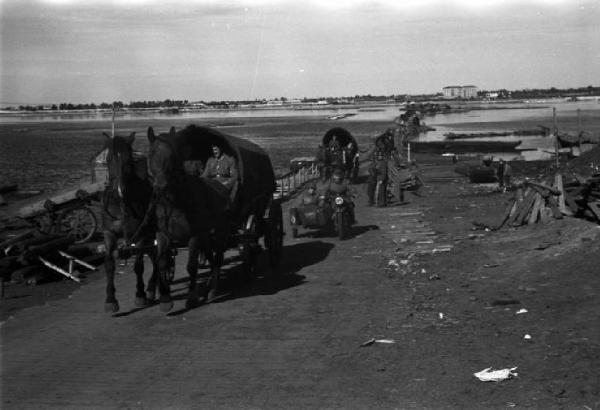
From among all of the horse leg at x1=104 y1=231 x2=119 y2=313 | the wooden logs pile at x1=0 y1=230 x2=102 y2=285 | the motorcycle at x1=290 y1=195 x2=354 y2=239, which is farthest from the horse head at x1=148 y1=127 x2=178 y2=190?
the motorcycle at x1=290 y1=195 x2=354 y2=239

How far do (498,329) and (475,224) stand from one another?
9446 millimetres

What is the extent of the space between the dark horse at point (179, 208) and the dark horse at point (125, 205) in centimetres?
28

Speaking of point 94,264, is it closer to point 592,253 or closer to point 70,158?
point 592,253

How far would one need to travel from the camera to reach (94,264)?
17766 mm

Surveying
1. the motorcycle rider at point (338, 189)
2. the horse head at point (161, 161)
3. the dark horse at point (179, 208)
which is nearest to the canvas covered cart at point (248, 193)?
the dark horse at point (179, 208)

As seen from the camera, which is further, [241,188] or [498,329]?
[241,188]

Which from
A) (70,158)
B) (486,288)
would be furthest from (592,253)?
(70,158)

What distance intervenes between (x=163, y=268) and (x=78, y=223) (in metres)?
10.9

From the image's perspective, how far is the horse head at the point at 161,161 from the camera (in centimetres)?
1154

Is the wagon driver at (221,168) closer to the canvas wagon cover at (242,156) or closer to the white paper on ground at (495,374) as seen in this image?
the canvas wagon cover at (242,156)

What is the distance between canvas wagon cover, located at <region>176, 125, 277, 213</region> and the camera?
13.8 metres

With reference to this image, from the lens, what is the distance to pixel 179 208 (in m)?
11.8

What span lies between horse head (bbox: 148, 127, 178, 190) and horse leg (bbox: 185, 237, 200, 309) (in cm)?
108

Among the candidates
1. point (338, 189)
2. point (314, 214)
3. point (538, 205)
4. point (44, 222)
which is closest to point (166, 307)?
point (314, 214)
